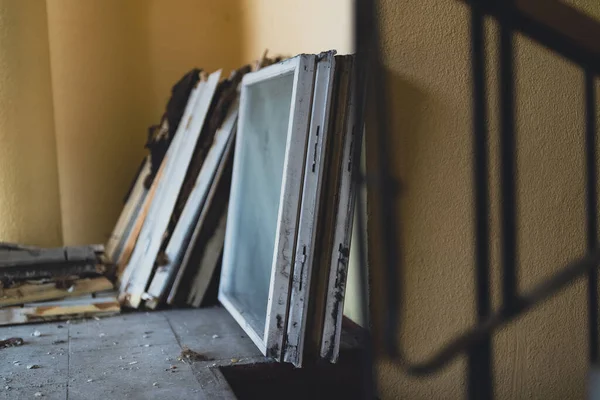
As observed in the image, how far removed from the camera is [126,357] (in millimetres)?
1873

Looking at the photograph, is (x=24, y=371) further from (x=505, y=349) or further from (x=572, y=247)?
(x=572, y=247)

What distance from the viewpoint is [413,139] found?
6.09 ft

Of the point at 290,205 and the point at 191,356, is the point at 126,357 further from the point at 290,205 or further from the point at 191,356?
the point at 290,205

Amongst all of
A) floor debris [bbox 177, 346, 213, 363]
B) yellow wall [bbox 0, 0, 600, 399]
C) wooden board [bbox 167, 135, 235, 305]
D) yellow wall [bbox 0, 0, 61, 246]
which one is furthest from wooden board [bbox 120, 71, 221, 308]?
yellow wall [bbox 0, 0, 61, 246]

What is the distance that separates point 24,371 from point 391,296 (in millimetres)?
1390

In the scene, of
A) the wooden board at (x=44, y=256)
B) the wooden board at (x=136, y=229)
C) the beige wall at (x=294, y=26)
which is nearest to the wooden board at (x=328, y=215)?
the beige wall at (x=294, y=26)

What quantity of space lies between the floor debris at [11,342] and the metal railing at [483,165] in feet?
5.14

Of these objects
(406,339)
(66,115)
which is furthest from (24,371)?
(66,115)

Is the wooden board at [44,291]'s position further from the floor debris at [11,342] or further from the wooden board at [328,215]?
the wooden board at [328,215]

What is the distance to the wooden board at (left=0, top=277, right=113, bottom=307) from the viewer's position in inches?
96.6

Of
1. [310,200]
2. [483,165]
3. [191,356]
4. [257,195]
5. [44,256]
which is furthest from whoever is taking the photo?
[44,256]

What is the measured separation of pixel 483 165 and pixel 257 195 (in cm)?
151

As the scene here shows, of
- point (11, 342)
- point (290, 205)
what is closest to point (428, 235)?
point (290, 205)

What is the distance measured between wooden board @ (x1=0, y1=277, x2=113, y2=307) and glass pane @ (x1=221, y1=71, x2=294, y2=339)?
60 centimetres
